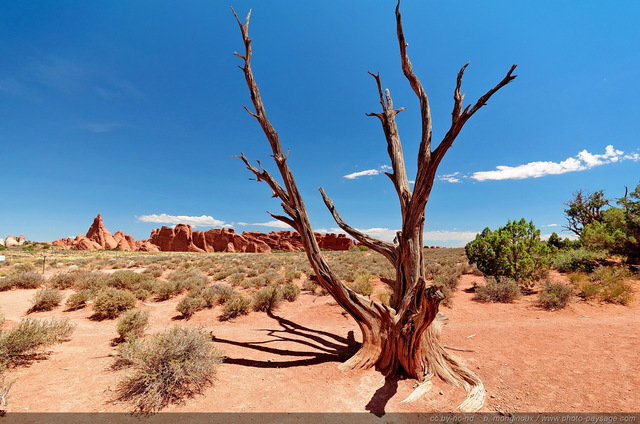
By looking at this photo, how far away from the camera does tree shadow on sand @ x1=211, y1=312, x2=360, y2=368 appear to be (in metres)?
5.08

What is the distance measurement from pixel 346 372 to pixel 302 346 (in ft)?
5.26

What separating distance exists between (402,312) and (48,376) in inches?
219

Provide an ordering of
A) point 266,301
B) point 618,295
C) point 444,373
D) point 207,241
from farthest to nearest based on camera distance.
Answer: point 207,241 < point 266,301 < point 618,295 < point 444,373

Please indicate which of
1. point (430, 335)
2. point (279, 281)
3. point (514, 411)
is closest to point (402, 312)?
point (430, 335)

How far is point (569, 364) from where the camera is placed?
15.8 ft

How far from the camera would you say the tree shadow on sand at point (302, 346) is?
508cm

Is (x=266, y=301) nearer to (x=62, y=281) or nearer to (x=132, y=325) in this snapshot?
(x=132, y=325)

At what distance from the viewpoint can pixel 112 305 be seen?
7688mm

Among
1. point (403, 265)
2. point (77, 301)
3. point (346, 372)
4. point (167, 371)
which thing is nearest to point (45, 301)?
point (77, 301)

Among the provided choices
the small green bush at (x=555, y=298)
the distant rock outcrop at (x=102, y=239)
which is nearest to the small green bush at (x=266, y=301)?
the small green bush at (x=555, y=298)

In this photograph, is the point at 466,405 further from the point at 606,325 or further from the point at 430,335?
the point at 606,325

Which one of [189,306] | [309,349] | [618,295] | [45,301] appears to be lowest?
[309,349]

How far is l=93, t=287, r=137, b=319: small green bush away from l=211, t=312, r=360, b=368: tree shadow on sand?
11.6ft

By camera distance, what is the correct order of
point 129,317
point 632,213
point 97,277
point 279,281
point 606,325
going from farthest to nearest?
point 632,213 < point 279,281 < point 97,277 < point 606,325 < point 129,317
